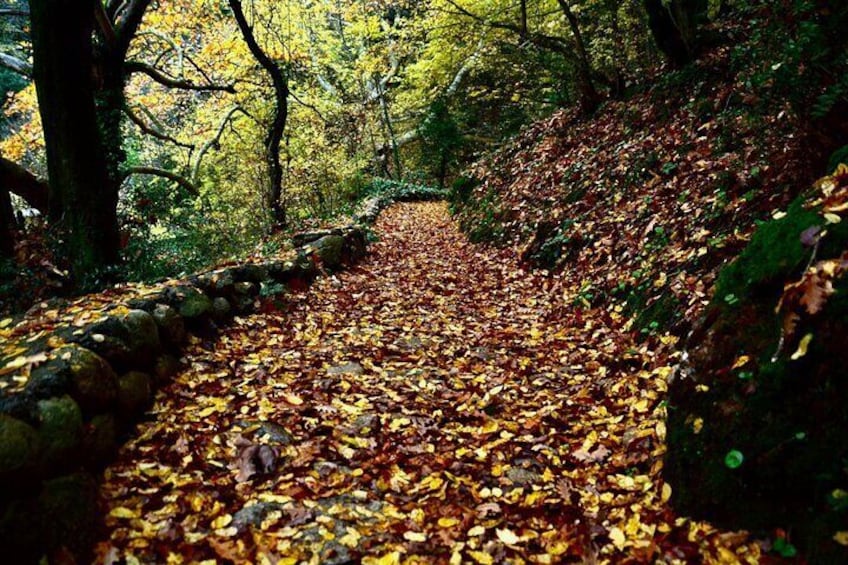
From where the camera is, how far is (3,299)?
545 centimetres

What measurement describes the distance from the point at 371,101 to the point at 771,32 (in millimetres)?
19890

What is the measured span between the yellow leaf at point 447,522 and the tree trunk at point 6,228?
20.4 ft

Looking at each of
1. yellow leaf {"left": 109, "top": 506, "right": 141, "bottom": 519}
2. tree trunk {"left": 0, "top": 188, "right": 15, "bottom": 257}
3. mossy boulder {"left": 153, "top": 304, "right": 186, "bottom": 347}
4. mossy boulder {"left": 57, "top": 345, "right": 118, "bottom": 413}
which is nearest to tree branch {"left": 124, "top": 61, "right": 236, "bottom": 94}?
tree trunk {"left": 0, "top": 188, "right": 15, "bottom": 257}

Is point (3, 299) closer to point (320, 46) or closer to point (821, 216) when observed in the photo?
point (821, 216)

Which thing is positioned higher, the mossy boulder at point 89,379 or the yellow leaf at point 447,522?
the mossy boulder at point 89,379

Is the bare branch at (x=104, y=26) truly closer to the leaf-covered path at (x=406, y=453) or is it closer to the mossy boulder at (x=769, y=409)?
the leaf-covered path at (x=406, y=453)

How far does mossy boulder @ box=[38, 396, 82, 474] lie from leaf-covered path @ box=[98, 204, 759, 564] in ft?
1.02

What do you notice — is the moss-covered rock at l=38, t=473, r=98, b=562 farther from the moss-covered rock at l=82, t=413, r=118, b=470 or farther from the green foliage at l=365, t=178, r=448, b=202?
the green foliage at l=365, t=178, r=448, b=202

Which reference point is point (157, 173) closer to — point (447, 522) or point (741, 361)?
point (447, 522)

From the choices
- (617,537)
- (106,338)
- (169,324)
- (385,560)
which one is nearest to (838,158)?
(617,537)

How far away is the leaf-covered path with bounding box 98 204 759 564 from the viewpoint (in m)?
2.53

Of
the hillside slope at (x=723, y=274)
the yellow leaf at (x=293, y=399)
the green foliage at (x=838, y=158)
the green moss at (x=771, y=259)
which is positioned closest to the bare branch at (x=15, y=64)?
the yellow leaf at (x=293, y=399)

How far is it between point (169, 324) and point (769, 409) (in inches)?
164

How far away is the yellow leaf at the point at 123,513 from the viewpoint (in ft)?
8.57
